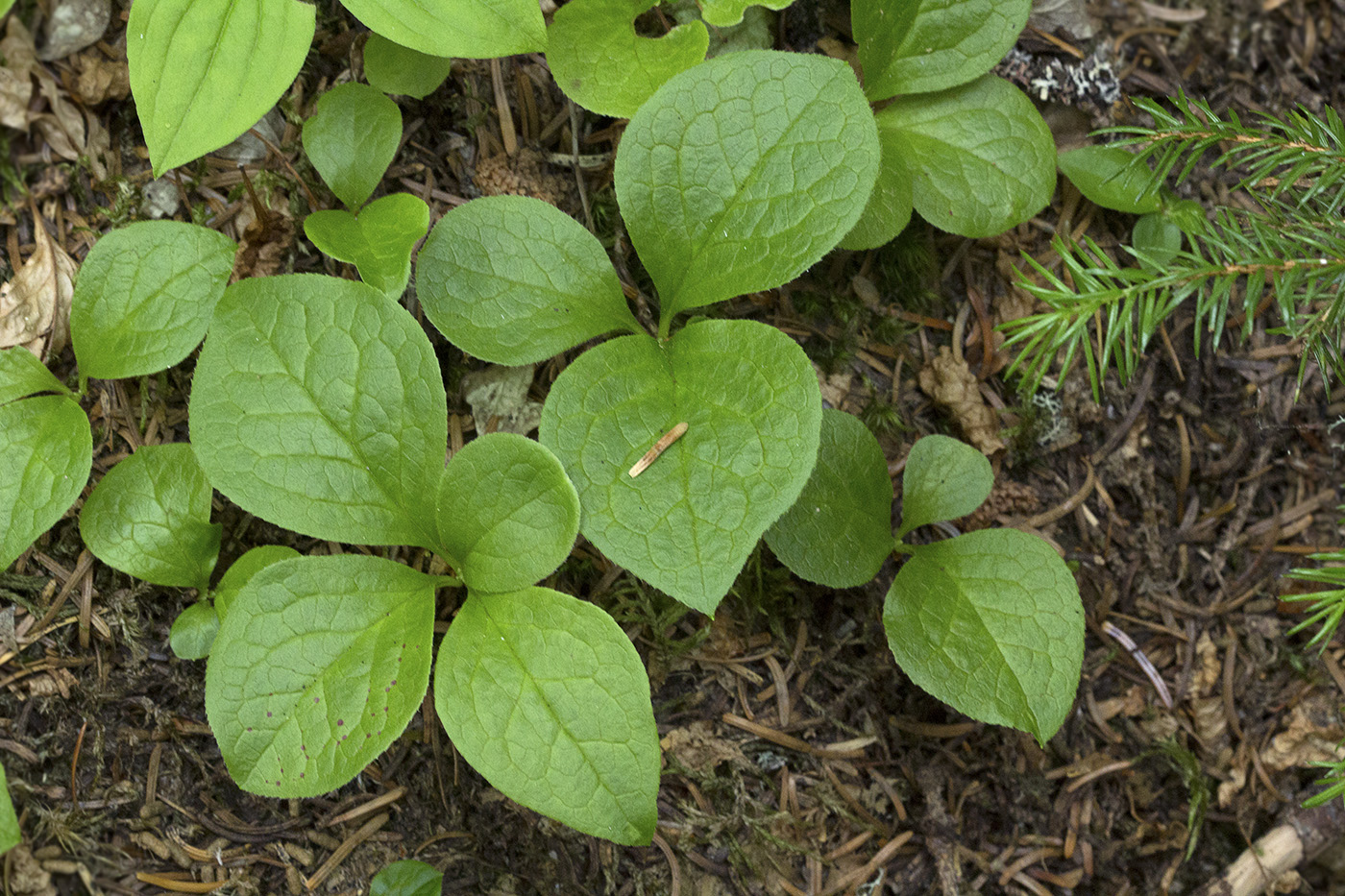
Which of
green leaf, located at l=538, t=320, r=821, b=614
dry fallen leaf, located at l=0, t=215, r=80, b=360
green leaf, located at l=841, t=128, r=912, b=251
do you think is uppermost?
dry fallen leaf, located at l=0, t=215, r=80, b=360

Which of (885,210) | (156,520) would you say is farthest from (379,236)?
(885,210)

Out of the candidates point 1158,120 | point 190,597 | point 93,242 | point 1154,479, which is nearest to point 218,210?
point 93,242

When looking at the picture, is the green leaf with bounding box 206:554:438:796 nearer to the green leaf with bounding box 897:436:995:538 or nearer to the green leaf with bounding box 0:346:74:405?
the green leaf with bounding box 0:346:74:405

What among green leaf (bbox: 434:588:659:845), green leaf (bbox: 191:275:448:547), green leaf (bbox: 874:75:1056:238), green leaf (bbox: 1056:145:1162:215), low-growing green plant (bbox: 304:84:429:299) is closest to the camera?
green leaf (bbox: 434:588:659:845)

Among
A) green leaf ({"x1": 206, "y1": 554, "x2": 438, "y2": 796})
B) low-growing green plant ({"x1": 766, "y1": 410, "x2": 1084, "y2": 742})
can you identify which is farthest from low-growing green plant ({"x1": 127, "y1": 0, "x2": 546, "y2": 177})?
low-growing green plant ({"x1": 766, "y1": 410, "x2": 1084, "y2": 742})

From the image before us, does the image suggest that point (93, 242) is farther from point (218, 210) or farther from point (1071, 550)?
point (1071, 550)
